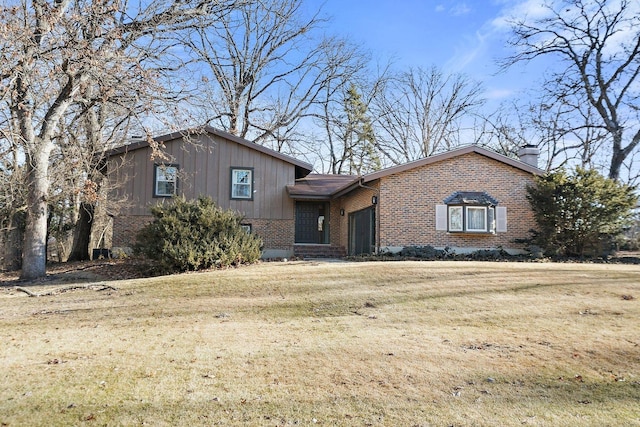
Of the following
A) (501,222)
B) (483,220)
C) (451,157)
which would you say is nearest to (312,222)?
(451,157)

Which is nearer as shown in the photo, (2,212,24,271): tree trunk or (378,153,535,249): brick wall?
(378,153,535,249): brick wall

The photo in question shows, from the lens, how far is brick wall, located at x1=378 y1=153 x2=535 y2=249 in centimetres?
1619

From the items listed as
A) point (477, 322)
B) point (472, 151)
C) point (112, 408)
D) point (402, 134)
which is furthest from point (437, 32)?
point (402, 134)

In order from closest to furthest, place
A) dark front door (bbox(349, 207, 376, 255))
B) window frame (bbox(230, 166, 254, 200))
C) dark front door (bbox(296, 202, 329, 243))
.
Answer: dark front door (bbox(349, 207, 376, 255)) < window frame (bbox(230, 166, 254, 200)) < dark front door (bbox(296, 202, 329, 243))

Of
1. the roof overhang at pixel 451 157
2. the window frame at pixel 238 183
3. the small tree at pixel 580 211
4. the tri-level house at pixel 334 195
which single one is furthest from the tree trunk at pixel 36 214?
the small tree at pixel 580 211

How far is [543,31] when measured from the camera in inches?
1005

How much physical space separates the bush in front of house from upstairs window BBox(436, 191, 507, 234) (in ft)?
22.3

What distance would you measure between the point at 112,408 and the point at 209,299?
18.0ft

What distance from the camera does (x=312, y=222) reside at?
832 inches

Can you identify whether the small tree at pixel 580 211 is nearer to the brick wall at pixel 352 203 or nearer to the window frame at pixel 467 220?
the window frame at pixel 467 220

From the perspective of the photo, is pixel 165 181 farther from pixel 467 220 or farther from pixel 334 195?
pixel 467 220

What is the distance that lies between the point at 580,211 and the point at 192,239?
39.9 feet

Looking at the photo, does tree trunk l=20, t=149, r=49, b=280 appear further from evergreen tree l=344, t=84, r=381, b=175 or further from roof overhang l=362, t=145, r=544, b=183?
evergreen tree l=344, t=84, r=381, b=175

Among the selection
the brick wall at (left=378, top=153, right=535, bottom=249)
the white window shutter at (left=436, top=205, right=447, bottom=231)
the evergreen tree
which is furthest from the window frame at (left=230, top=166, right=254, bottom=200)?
the evergreen tree
